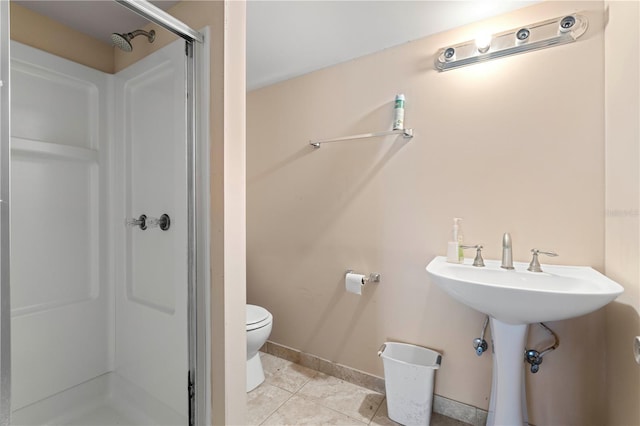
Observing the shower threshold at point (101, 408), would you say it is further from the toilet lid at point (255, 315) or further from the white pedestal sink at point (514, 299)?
the white pedestal sink at point (514, 299)

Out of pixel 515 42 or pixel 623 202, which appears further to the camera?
pixel 515 42

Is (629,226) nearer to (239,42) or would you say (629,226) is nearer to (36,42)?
(239,42)

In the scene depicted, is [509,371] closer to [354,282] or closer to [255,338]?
[354,282]

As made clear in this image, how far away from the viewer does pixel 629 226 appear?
1.01m

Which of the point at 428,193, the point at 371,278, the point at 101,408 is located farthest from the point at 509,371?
the point at 101,408

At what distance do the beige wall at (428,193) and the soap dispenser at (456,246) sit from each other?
72 mm

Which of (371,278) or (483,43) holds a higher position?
(483,43)

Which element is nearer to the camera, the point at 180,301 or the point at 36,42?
the point at 180,301

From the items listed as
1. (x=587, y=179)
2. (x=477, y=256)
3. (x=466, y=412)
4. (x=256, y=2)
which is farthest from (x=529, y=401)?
(x=256, y=2)

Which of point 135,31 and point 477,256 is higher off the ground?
point 135,31

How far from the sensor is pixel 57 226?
5.23 feet

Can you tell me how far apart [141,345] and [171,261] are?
1.85 feet

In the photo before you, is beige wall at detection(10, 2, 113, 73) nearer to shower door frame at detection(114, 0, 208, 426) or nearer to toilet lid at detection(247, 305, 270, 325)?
shower door frame at detection(114, 0, 208, 426)

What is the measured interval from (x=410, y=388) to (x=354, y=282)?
61cm
